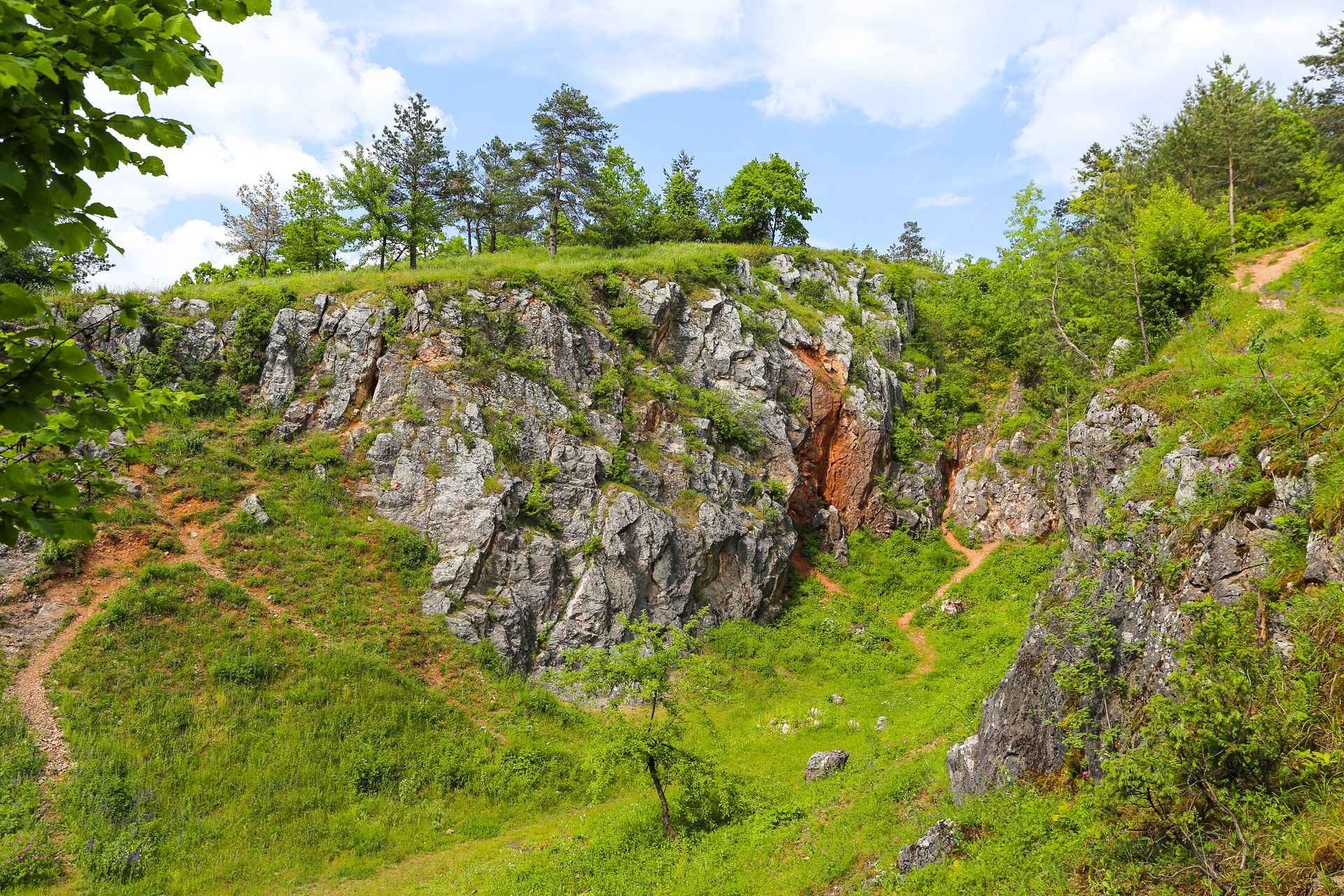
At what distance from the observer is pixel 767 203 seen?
40.4 metres

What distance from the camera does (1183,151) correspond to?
29891 millimetres

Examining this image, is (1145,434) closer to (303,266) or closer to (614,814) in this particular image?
(614,814)

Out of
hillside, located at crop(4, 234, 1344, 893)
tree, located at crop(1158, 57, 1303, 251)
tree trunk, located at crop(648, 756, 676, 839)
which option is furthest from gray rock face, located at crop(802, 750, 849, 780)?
Result: tree, located at crop(1158, 57, 1303, 251)

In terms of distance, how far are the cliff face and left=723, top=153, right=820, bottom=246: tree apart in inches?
455

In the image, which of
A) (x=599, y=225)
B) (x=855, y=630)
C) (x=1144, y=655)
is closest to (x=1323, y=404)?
(x=1144, y=655)

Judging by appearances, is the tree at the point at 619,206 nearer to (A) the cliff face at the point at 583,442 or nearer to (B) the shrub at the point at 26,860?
(A) the cliff face at the point at 583,442

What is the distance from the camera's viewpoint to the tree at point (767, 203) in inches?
1593

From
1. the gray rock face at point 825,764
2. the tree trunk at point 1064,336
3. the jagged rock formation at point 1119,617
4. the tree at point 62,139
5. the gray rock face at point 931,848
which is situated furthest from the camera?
the tree trunk at point 1064,336

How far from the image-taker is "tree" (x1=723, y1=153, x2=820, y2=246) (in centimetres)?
4047

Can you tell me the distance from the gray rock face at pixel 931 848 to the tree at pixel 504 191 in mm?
34530

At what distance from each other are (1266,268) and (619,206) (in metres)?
28.9

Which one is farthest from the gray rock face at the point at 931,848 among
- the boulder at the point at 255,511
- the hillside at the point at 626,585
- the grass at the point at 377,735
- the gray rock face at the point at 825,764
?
the boulder at the point at 255,511

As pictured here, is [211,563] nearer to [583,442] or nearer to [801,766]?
[583,442]

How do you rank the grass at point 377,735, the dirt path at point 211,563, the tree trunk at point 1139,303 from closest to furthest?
the grass at point 377,735 → the tree trunk at point 1139,303 → the dirt path at point 211,563
